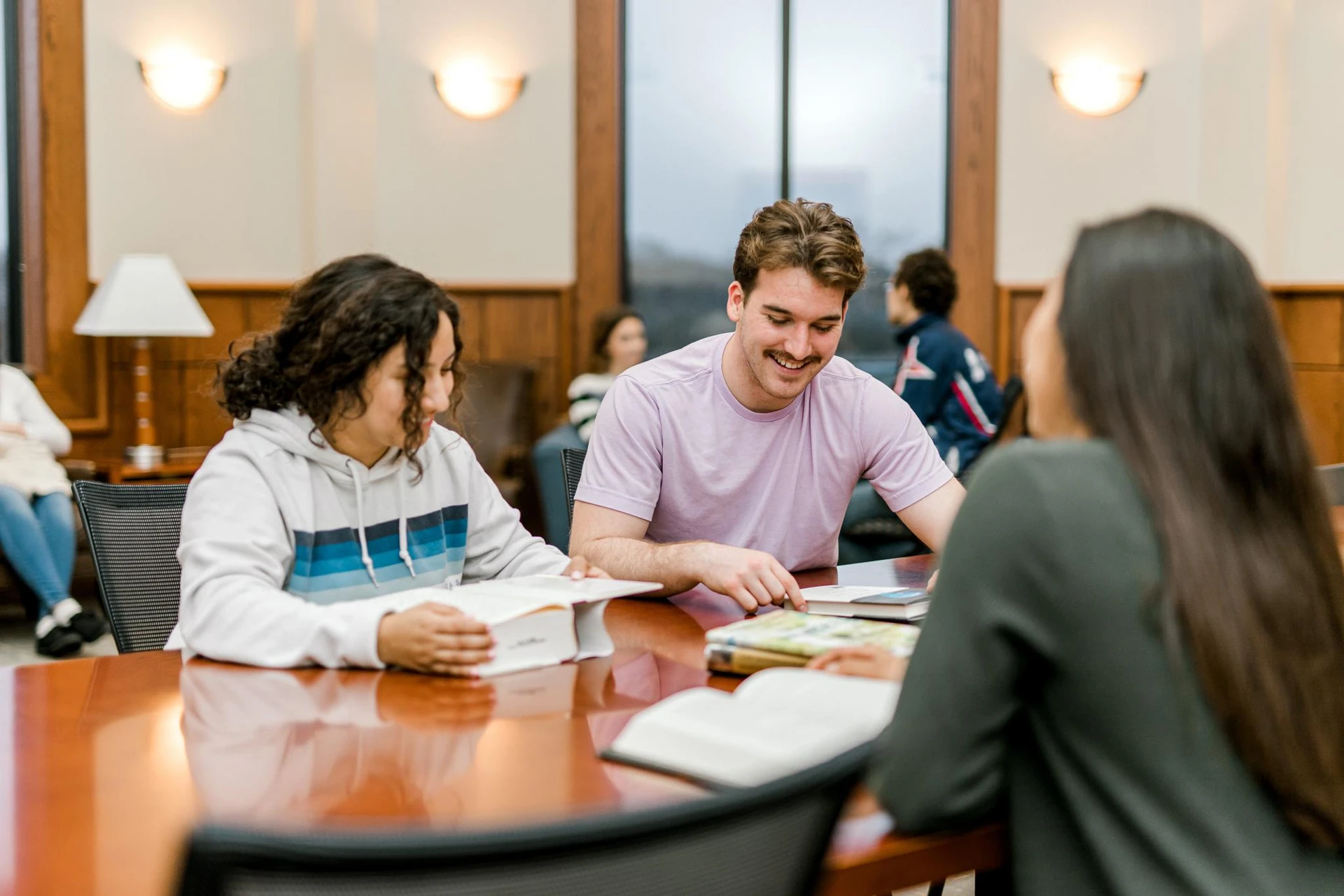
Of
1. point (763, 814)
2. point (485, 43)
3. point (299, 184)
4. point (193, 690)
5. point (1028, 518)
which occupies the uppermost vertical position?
point (485, 43)

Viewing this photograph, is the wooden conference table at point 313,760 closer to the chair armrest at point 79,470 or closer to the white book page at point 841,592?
the white book page at point 841,592

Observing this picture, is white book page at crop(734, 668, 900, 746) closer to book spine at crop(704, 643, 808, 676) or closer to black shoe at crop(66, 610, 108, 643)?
book spine at crop(704, 643, 808, 676)

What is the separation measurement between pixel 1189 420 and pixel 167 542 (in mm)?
1532

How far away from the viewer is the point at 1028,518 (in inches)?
39.9

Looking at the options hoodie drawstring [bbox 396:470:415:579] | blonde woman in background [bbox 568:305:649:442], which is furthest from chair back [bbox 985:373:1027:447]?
hoodie drawstring [bbox 396:470:415:579]

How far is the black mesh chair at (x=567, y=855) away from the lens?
0.65 metres

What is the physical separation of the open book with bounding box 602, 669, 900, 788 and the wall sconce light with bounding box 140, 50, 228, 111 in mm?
5114

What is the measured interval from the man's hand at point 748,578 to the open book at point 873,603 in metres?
0.04

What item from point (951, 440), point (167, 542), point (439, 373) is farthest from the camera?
point (951, 440)

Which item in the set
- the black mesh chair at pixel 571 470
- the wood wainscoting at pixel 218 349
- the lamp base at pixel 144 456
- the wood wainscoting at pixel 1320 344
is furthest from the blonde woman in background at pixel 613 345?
the black mesh chair at pixel 571 470

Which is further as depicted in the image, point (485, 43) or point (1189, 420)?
point (485, 43)

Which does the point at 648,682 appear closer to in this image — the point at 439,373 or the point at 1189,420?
the point at 439,373

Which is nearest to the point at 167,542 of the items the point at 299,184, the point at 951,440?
the point at 951,440

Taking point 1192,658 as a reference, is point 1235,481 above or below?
above
